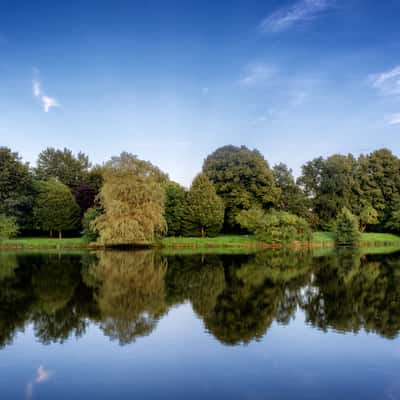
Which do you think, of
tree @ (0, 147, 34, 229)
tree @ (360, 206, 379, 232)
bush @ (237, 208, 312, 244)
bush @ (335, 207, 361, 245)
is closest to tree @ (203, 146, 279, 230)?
bush @ (237, 208, 312, 244)

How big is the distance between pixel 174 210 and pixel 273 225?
43.6ft

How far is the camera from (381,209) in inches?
2343

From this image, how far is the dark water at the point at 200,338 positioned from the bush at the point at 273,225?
25.9m

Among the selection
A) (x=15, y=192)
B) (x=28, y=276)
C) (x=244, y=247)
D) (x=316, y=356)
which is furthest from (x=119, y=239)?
(x=316, y=356)

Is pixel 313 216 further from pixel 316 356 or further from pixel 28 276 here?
pixel 316 356

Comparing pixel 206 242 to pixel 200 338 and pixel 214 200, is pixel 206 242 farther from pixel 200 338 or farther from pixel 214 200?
pixel 200 338

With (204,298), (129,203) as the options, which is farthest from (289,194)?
(204,298)

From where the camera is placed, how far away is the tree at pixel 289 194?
5541 cm

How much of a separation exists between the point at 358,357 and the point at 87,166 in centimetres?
8039

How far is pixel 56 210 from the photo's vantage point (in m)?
51.7

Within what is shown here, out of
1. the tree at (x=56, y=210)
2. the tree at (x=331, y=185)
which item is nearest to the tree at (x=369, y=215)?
the tree at (x=331, y=185)

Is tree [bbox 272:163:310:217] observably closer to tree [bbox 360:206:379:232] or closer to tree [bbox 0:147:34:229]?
tree [bbox 360:206:379:232]

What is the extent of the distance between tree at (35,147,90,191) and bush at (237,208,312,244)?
32.6 meters

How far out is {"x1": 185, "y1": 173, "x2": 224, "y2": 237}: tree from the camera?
48.6 metres
